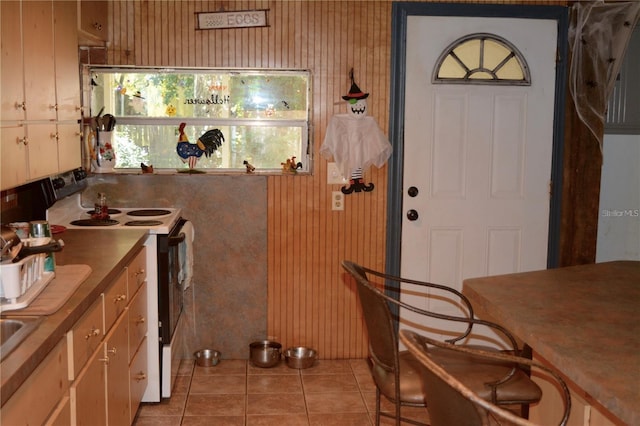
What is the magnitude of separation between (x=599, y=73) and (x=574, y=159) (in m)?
0.54

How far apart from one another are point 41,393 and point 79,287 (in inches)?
23.4

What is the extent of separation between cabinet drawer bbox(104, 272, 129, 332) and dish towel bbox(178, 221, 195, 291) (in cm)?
88

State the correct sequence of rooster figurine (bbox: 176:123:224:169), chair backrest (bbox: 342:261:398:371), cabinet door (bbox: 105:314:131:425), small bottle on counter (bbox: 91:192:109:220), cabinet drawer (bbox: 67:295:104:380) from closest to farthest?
1. cabinet drawer (bbox: 67:295:104:380)
2. chair backrest (bbox: 342:261:398:371)
3. cabinet door (bbox: 105:314:131:425)
4. small bottle on counter (bbox: 91:192:109:220)
5. rooster figurine (bbox: 176:123:224:169)

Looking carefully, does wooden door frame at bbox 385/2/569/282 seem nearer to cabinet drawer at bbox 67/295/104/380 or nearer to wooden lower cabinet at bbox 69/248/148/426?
wooden lower cabinet at bbox 69/248/148/426

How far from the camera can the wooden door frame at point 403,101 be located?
451 cm

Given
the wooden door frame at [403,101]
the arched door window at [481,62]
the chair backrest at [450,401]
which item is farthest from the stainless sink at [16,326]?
the arched door window at [481,62]

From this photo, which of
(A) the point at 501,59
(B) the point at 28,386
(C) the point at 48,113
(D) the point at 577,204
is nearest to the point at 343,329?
(D) the point at 577,204

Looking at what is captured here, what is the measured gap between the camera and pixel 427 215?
4656mm

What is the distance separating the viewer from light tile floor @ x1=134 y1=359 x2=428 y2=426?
3832mm

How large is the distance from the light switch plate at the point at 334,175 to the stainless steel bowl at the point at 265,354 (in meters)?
1.08

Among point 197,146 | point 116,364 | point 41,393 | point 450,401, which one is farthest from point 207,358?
point 450,401

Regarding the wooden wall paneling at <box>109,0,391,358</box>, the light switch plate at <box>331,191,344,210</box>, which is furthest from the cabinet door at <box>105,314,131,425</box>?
the light switch plate at <box>331,191,344,210</box>

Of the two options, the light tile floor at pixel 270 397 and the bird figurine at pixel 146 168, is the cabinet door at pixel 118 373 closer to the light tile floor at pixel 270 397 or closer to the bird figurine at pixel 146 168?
the light tile floor at pixel 270 397

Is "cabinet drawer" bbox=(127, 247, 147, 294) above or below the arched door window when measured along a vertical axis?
below
